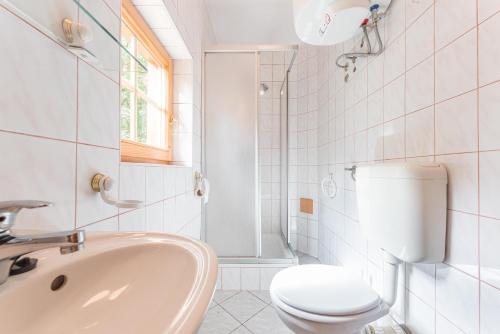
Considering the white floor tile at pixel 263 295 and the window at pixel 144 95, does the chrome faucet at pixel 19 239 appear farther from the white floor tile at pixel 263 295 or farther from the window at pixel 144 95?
the white floor tile at pixel 263 295

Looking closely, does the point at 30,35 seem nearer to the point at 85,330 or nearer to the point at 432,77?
the point at 85,330

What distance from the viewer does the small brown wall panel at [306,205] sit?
2.39 metres

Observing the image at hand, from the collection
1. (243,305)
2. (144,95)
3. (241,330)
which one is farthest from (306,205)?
(144,95)

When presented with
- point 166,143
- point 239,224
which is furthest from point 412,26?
point 239,224

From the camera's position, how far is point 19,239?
288 mm

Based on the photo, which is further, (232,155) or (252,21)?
(252,21)

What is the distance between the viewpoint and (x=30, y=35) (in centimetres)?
43

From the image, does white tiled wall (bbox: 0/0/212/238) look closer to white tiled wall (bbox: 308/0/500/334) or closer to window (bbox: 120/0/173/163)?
window (bbox: 120/0/173/163)

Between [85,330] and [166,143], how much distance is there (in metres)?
1.24

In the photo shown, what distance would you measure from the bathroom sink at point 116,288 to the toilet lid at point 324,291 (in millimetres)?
644

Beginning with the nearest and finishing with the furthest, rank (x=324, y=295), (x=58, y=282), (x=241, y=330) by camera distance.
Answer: (x=58, y=282), (x=324, y=295), (x=241, y=330)

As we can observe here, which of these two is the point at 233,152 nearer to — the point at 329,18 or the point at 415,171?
the point at 329,18

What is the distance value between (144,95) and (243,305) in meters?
1.49

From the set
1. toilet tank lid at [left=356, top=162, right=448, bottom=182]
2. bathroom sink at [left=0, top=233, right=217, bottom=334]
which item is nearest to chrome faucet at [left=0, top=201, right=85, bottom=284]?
bathroom sink at [left=0, top=233, right=217, bottom=334]
